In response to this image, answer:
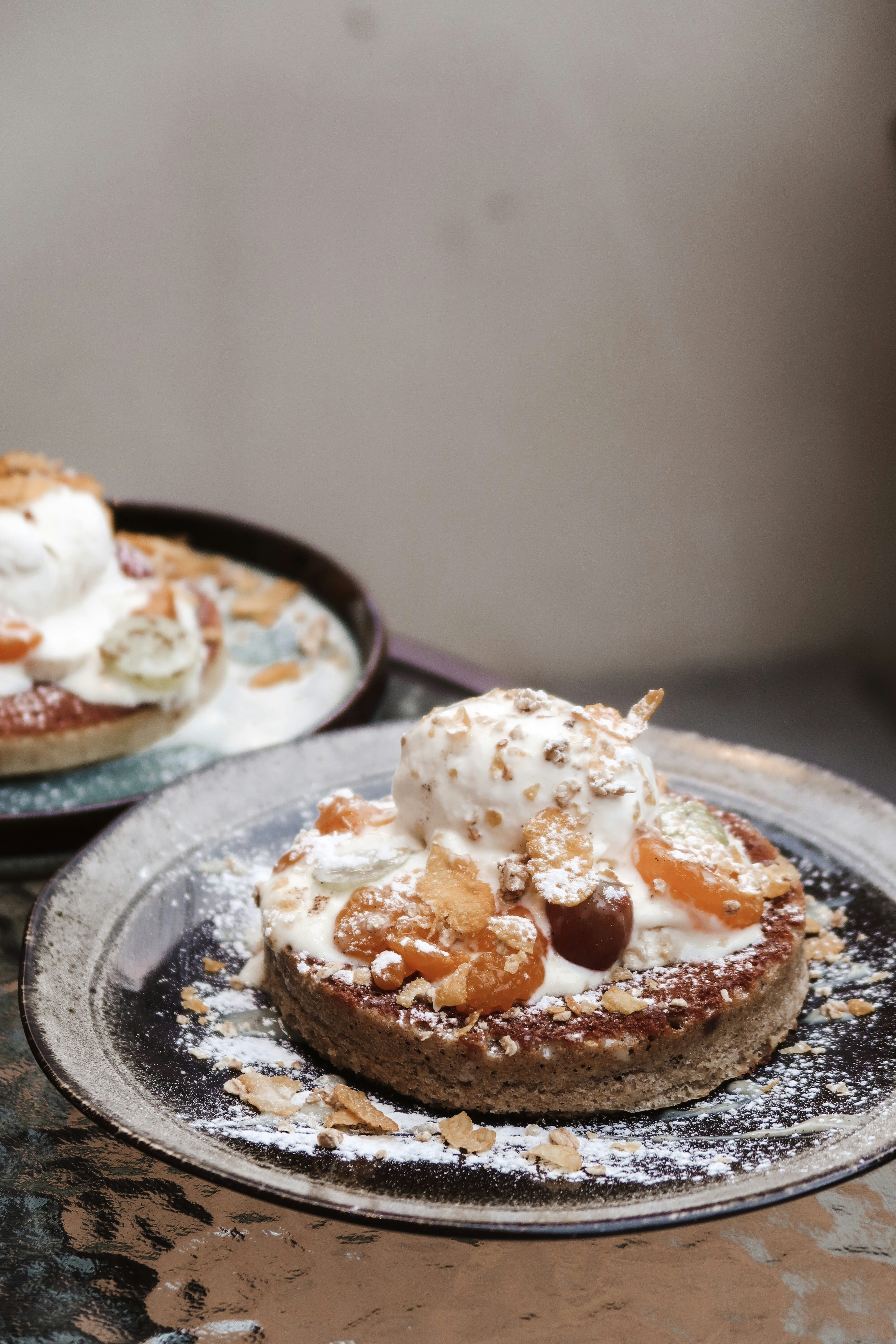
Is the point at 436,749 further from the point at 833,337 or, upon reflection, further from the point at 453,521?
the point at 833,337

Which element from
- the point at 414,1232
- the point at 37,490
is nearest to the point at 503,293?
the point at 37,490

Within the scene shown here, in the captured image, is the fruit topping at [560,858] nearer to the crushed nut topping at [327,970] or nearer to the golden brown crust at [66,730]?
the crushed nut topping at [327,970]

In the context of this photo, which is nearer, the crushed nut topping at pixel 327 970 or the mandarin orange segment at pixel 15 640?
the crushed nut topping at pixel 327 970

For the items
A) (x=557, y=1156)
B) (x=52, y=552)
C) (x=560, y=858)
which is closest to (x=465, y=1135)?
(x=557, y=1156)

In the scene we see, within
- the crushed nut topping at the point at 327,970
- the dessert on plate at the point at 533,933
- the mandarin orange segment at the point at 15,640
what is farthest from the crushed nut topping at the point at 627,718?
the mandarin orange segment at the point at 15,640

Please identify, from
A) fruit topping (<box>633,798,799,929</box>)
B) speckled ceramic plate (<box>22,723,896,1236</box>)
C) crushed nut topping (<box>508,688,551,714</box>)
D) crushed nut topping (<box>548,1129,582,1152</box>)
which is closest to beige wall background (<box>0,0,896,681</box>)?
speckled ceramic plate (<box>22,723,896,1236</box>)
